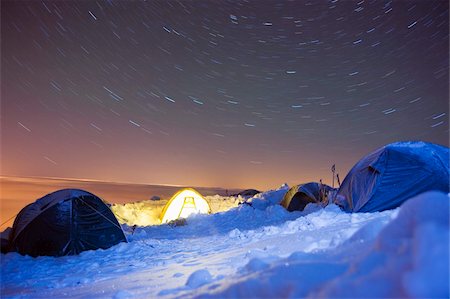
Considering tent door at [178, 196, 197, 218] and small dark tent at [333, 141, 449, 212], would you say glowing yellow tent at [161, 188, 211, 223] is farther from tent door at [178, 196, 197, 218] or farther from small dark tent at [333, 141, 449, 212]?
small dark tent at [333, 141, 449, 212]

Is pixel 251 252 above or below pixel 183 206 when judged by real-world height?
below

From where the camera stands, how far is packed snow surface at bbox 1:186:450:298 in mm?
1872

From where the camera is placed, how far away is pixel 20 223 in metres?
7.64

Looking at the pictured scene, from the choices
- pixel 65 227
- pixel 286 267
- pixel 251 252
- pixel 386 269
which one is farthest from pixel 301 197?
pixel 386 269

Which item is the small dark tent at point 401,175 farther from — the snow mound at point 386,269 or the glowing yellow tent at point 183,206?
the glowing yellow tent at point 183,206

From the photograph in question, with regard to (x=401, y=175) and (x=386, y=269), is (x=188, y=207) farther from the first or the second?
(x=386, y=269)

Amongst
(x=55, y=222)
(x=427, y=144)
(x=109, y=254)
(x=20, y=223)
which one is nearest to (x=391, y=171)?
(x=427, y=144)

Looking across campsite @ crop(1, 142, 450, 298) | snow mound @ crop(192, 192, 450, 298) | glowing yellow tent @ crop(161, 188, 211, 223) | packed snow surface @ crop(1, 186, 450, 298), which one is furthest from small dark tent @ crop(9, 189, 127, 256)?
glowing yellow tent @ crop(161, 188, 211, 223)

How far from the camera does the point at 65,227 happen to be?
751 centimetres

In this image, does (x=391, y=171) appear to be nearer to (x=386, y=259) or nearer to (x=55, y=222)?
(x=386, y=259)

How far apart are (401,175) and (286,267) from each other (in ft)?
24.4

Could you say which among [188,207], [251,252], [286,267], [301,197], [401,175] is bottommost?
[251,252]

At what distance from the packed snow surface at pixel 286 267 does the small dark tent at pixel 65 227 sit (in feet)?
1.29

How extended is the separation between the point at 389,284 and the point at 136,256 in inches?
227
